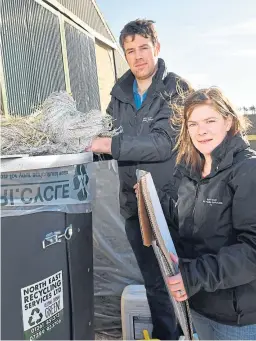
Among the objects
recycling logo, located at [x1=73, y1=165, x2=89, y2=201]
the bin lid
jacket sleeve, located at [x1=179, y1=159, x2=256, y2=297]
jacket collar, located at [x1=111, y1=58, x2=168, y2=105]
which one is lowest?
jacket sleeve, located at [x1=179, y1=159, x2=256, y2=297]

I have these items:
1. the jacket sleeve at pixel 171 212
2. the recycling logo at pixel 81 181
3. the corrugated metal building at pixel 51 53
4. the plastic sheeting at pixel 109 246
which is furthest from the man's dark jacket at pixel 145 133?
the corrugated metal building at pixel 51 53

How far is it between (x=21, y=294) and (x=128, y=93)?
139 centimetres

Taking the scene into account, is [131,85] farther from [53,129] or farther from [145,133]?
[53,129]

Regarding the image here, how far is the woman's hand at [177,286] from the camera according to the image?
1.52 meters

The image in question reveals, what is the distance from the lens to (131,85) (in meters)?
2.51

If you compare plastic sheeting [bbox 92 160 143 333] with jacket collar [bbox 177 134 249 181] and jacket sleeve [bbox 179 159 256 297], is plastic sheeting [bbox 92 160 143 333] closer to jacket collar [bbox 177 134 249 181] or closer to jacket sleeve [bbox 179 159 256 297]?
jacket collar [bbox 177 134 249 181]

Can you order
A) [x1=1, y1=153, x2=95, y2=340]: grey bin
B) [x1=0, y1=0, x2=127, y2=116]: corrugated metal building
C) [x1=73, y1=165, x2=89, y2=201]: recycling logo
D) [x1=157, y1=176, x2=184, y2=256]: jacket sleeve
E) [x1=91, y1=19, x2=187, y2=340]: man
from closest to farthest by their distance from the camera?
[x1=1, y1=153, x2=95, y2=340]: grey bin, [x1=73, y1=165, x2=89, y2=201]: recycling logo, [x1=157, y1=176, x2=184, y2=256]: jacket sleeve, [x1=91, y1=19, x2=187, y2=340]: man, [x1=0, y1=0, x2=127, y2=116]: corrugated metal building

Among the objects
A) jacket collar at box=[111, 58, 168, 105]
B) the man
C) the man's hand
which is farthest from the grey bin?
jacket collar at box=[111, 58, 168, 105]

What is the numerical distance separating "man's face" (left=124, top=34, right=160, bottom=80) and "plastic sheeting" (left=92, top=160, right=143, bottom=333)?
127 cm

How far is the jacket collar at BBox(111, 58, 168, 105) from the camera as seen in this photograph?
2.33 metres

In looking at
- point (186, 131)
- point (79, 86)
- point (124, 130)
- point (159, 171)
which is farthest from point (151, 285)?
point (79, 86)

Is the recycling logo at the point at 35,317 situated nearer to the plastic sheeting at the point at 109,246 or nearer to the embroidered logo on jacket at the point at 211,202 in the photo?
the embroidered logo on jacket at the point at 211,202

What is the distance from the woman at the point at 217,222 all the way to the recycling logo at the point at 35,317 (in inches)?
18.3

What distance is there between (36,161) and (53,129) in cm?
27
